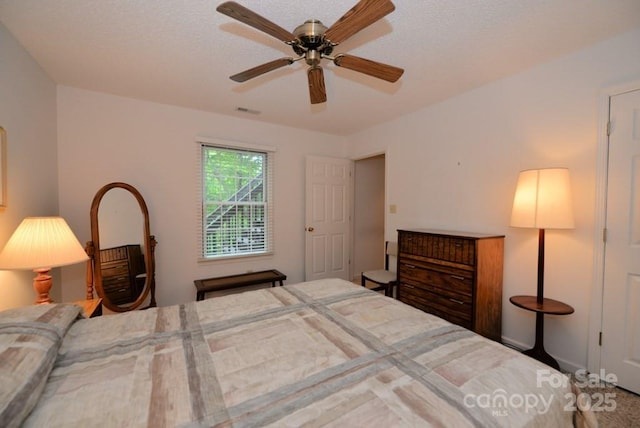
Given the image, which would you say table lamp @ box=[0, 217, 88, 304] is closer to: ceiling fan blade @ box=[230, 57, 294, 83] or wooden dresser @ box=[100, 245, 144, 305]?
wooden dresser @ box=[100, 245, 144, 305]

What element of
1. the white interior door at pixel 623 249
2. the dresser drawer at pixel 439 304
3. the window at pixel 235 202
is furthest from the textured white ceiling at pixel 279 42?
the dresser drawer at pixel 439 304

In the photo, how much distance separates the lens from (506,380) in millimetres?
953

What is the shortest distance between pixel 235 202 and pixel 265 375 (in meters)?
2.86

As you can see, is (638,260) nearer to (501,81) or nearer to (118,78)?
(501,81)

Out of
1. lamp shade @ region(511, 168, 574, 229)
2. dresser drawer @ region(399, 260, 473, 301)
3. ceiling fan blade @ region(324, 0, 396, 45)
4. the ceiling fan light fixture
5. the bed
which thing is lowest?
dresser drawer @ region(399, 260, 473, 301)

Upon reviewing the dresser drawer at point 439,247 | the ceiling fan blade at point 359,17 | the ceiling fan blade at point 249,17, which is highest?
the ceiling fan blade at point 359,17

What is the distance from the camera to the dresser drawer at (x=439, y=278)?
2340 mm

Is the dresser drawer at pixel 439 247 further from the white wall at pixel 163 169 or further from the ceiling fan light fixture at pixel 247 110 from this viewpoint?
the ceiling fan light fixture at pixel 247 110

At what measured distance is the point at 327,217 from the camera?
13.7ft

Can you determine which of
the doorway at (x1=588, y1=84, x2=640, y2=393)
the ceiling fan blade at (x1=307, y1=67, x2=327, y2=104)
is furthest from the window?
the doorway at (x1=588, y1=84, x2=640, y2=393)

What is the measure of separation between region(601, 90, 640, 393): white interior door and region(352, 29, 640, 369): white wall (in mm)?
100

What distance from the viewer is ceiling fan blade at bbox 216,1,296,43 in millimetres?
1164

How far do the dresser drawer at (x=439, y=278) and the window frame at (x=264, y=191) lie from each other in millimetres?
1879

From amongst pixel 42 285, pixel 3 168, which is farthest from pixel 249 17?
pixel 42 285
